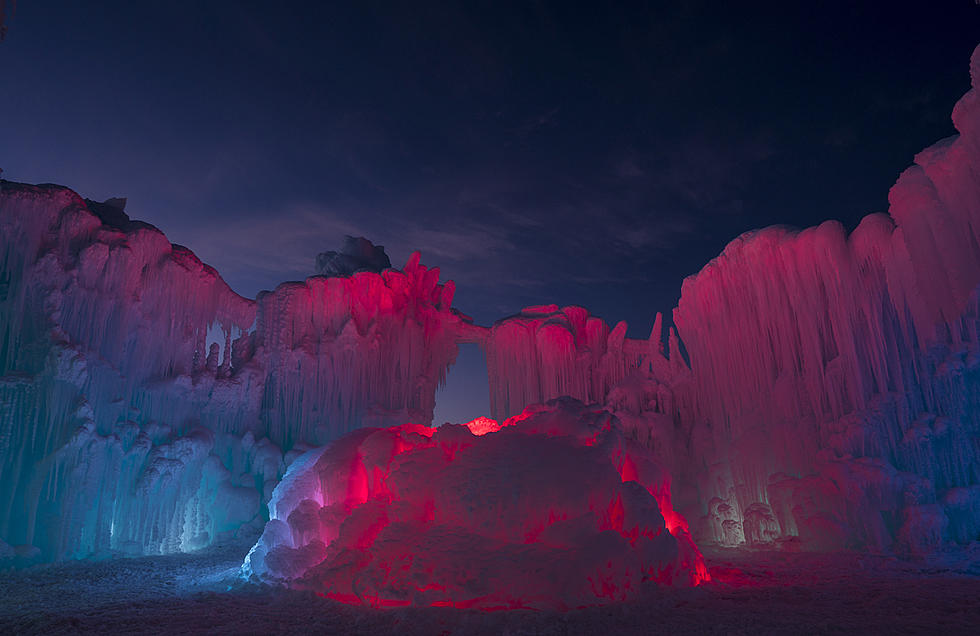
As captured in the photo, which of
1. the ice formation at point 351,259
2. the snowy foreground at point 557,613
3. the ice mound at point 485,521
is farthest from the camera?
the ice formation at point 351,259

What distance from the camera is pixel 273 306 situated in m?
19.4

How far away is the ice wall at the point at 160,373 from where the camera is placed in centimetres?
1305

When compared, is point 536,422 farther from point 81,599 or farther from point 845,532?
point 845,532

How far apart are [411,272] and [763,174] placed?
13.8 metres

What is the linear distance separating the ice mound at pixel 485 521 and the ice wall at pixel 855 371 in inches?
242

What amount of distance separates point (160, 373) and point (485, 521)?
12.6 m

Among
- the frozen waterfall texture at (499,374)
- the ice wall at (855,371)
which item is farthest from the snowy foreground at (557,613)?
the frozen waterfall texture at (499,374)

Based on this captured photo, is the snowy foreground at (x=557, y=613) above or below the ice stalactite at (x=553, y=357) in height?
below

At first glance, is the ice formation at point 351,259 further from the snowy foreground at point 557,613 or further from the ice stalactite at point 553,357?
the snowy foreground at point 557,613

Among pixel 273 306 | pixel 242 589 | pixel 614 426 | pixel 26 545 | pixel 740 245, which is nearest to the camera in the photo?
pixel 242 589

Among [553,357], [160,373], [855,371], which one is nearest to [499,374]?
[553,357]

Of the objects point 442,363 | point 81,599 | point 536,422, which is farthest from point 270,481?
point 536,422

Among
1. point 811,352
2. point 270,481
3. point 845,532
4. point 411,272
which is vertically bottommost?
point 845,532

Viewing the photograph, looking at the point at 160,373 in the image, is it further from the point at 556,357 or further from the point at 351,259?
the point at 556,357
